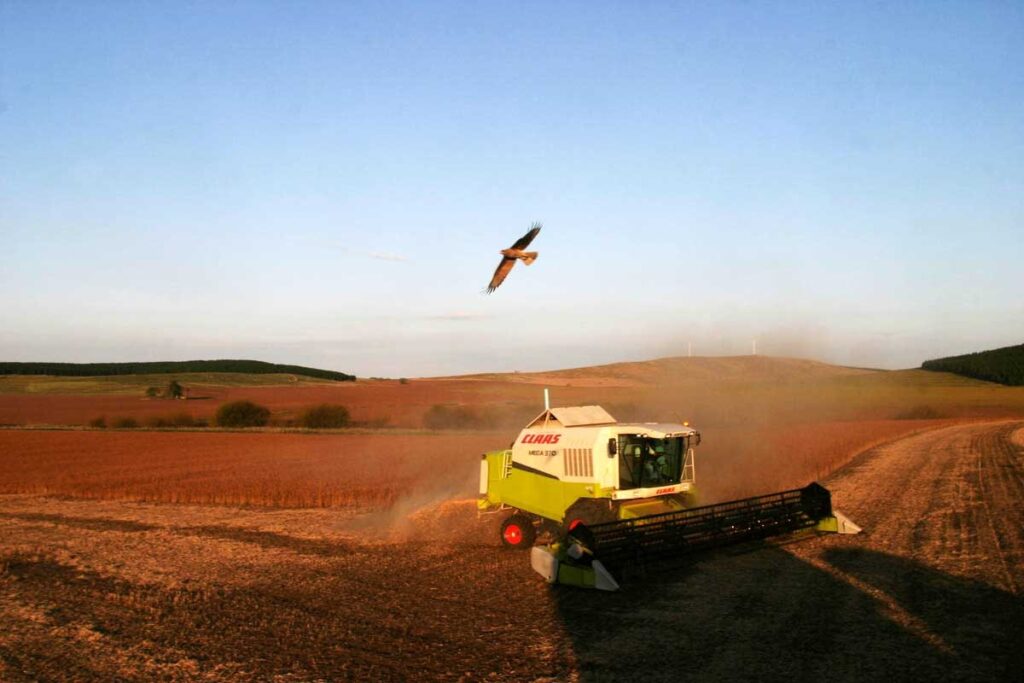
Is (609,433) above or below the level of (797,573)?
above

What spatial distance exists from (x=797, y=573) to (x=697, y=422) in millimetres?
31472

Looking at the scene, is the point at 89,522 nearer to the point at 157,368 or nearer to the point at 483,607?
the point at 483,607

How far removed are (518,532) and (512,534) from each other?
15 cm

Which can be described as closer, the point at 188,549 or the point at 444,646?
the point at 444,646

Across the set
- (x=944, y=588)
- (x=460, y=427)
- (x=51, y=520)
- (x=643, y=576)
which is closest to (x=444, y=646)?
(x=643, y=576)

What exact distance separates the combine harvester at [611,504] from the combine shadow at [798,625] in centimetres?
49

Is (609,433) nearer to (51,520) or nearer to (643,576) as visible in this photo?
(643,576)

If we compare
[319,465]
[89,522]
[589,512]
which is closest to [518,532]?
[589,512]

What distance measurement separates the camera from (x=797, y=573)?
38.5 ft

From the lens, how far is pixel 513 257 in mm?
9781

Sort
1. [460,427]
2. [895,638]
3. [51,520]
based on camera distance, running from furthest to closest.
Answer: [460,427] → [51,520] → [895,638]

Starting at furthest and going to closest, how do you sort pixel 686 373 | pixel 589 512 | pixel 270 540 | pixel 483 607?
pixel 686 373 < pixel 270 540 < pixel 589 512 < pixel 483 607

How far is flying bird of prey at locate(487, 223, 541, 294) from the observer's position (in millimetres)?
9727

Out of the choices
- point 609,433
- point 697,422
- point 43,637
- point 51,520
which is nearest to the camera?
point 43,637
